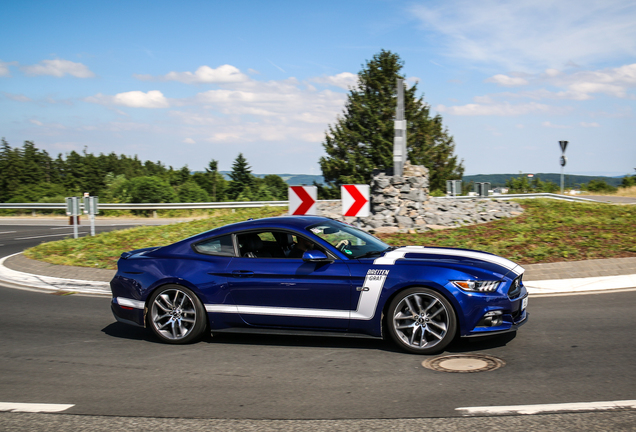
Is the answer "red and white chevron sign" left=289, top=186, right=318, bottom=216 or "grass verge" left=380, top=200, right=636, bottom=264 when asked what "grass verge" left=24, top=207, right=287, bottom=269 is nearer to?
"red and white chevron sign" left=289, top=186, right=318, bottom=216

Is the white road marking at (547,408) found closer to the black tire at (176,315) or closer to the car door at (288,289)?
the car door at (288,289)

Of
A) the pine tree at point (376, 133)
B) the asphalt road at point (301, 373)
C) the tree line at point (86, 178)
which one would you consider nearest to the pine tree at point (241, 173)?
the tree line at point (86, 178)

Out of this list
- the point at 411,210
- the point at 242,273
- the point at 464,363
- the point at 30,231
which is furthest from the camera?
the point at 30,231

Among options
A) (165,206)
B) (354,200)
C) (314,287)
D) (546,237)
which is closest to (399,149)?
(546,237)

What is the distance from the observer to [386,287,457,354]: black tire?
5500 millimetres

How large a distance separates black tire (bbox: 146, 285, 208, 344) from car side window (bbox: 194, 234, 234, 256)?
505mm

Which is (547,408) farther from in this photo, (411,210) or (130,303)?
(411,210)

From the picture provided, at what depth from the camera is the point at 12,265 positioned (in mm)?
13320

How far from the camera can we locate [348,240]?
643 centimetres

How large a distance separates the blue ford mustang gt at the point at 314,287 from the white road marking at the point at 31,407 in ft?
6.38

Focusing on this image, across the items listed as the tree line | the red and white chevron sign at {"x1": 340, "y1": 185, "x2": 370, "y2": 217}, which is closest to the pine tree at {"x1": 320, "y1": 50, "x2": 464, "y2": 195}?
the tree line

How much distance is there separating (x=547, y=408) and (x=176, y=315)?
4.08m

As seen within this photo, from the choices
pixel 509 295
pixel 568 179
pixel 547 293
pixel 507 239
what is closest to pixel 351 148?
pixel 568 179

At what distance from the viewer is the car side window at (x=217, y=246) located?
640 cm
